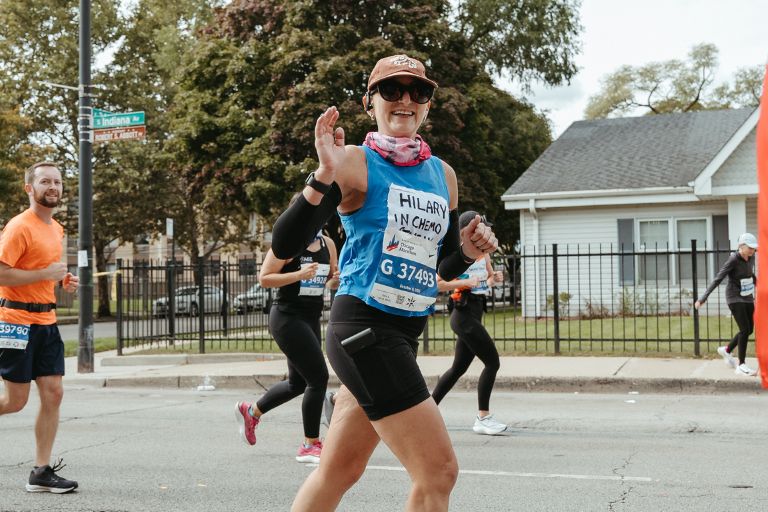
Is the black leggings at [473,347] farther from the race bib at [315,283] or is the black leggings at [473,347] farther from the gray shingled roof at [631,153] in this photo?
the gray shingled roof at [631,153]

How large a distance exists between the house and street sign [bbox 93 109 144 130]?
1016 cm

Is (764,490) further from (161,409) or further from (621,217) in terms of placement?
(621,217)

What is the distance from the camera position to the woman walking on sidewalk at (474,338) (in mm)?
7352

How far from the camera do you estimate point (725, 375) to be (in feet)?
35.8

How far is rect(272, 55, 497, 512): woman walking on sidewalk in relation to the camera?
2.91 m

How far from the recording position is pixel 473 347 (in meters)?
7.38

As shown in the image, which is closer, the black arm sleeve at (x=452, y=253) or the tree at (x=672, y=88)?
the black arm sleeve at (x=452, y=253)

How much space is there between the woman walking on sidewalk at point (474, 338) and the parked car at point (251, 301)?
29.5ft

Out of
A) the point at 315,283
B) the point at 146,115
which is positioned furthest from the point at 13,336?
the point at 146,115

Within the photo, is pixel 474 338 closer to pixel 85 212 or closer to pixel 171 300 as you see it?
pixel 85 212

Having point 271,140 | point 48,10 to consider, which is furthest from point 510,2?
point 48,10

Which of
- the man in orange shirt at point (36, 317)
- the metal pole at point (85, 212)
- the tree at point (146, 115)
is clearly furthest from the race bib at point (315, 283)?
the tree at point (146, 115)

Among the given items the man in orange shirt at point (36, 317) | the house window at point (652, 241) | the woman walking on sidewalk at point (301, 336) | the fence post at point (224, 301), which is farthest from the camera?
the house window at point (652, 241)

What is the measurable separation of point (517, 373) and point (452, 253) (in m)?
8.33
